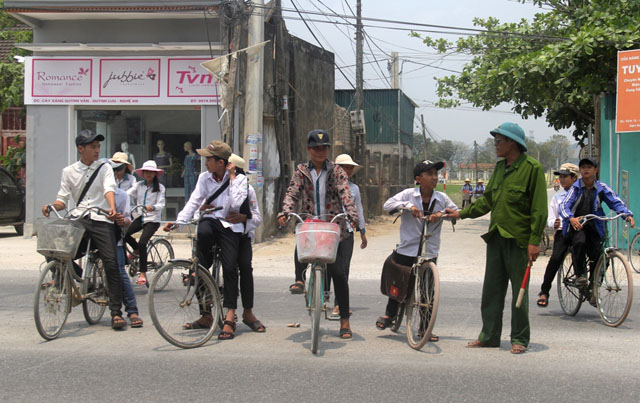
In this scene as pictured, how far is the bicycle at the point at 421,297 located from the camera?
227 inches

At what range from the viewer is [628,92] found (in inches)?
503

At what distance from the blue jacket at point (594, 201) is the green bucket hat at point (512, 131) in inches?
84.4

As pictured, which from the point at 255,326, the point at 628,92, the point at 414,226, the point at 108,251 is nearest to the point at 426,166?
the point at 414,226

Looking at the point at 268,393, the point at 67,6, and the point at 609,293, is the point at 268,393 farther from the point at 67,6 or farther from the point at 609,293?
the point at 67,6

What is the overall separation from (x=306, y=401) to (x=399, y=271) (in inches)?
77.8

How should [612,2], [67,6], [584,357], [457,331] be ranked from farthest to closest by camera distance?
[67,6]
[612,2]
[457,331]
[584,357]

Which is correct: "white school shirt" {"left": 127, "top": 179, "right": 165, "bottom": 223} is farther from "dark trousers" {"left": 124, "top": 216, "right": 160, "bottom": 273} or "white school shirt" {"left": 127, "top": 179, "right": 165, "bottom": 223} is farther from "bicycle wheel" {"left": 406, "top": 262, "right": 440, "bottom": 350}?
"bicycle wheel" {"left": 406, "top": 262, "right": 440, "bottom": 350}

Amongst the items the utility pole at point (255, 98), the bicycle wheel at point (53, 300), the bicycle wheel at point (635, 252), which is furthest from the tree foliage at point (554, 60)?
the bicycle wheel at point (53, 300)

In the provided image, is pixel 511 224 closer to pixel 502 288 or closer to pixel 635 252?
pixel 502 288

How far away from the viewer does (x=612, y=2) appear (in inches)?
569

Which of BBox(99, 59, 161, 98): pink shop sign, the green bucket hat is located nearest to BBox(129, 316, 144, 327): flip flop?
the green bucket hat

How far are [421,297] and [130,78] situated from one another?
12.0 metres

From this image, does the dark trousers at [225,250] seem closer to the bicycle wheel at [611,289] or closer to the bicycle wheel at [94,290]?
the bicycle wheel at [94,290]

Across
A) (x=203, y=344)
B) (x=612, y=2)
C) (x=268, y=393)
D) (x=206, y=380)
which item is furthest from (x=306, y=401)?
(x=612, y=2)
